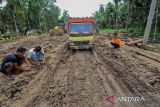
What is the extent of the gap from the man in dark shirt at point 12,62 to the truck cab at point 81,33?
6740mm

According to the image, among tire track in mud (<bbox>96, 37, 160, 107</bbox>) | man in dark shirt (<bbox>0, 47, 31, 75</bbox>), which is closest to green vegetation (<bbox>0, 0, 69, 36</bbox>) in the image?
man in dark shirt (<bbox>0, 47, 31, 75</bbox>)

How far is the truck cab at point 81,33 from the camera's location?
16.0m

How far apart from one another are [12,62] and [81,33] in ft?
25.2

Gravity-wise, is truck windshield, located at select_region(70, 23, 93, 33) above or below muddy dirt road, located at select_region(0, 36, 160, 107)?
above

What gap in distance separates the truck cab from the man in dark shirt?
265 inches

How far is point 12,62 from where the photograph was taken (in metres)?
9.27

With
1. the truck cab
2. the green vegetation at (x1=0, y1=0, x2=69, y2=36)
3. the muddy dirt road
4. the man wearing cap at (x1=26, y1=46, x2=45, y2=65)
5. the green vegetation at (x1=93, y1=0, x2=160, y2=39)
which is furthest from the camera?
the green vegetation at (x1=0, y1=0, x2=69, y2=36)

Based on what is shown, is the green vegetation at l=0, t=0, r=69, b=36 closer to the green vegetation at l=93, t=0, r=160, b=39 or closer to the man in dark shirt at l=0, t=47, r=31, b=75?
the green vegetation at l=93, t=0, r=160, b=39

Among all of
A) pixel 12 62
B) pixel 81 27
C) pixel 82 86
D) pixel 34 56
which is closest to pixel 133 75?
pixel 82 86

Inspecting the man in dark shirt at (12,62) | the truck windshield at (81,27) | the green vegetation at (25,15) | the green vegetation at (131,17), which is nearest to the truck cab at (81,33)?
the truck windshield at (81,27)

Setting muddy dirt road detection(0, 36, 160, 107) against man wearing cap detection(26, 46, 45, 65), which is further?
man wearing cap detection(26, 46, 45, 65)

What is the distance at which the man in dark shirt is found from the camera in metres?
9.23

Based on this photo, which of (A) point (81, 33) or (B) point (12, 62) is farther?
(A) point (81, 33)

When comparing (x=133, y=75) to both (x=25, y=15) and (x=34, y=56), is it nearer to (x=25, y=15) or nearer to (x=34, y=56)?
(x=34, y=56)
